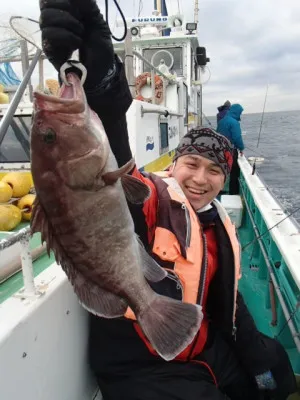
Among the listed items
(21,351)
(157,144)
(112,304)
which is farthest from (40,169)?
(157,144)

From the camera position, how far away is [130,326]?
2066mm

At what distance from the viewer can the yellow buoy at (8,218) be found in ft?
10.2

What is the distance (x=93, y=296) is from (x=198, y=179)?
1165mm

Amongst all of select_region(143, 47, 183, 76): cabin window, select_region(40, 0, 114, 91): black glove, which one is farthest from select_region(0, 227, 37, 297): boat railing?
select_region(143, 47, 183, 76): cabin window

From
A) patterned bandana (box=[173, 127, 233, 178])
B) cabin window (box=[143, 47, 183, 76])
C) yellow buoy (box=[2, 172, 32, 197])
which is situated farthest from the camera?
cabin window (box=[143, 47, 183, 76])

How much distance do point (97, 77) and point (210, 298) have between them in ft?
4.88

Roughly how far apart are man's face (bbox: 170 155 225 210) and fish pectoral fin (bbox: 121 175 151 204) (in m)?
1.02

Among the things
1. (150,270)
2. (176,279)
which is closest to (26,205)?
(176,279)

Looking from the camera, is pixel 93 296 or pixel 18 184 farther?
pixel 18 184

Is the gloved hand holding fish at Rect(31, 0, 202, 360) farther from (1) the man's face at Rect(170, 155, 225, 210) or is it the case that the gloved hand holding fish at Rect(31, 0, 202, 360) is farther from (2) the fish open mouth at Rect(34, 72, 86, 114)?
(1) the man's face at Rect(170, 155, 225, 210)

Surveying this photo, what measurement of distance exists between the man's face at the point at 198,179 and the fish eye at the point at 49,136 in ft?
4.21

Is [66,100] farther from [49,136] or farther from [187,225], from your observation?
[187,225]

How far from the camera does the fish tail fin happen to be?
1445 millimetres

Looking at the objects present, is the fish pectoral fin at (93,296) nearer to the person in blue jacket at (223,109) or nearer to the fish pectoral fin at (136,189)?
the fish pectoral fin at (136,189)
